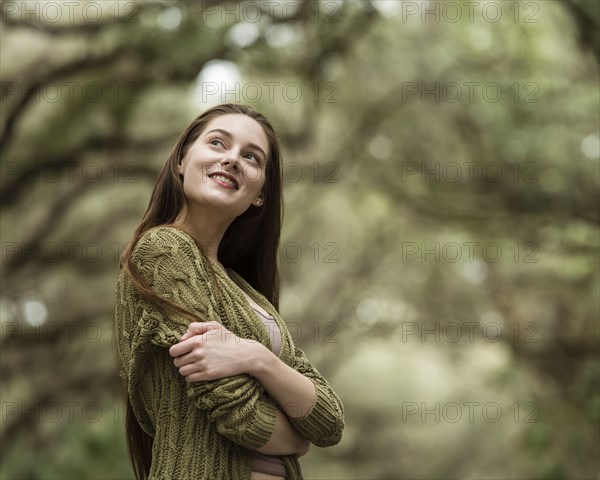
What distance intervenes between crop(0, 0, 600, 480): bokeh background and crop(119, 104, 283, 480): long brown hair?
6.89 meters

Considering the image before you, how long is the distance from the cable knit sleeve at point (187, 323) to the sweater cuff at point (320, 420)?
0.13m

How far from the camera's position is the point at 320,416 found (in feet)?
11.1

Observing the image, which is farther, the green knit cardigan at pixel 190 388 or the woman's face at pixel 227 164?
the woman's face at pixel 227 164

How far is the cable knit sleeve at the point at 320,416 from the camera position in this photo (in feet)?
11.0

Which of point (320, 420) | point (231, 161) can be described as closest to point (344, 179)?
point (231, 161)

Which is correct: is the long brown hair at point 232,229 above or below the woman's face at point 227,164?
below

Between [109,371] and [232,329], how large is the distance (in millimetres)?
16402

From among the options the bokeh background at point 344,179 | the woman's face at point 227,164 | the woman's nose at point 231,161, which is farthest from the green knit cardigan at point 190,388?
the bokeh background at point 344,179

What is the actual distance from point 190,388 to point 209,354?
0.13 m

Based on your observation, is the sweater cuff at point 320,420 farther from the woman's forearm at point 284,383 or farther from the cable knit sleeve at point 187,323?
the cable knit sleeve at point 187,323

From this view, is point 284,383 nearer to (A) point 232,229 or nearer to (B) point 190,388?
(B) point 190,388

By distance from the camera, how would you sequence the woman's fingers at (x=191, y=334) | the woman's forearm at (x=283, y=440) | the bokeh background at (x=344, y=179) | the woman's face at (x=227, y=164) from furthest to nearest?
the bokeh background at (x=344, y=179), the woman's face at (x=227, y=164), the woman's forearm at (x=283, y=440), the woman's fingers at (x=191, y=334)

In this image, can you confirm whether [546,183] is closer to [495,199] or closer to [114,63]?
[495,199]

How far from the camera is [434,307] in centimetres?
1978
